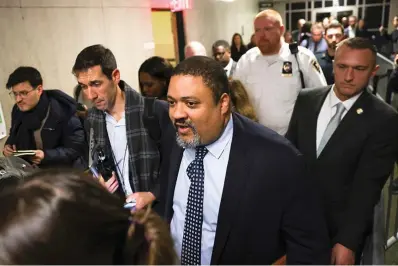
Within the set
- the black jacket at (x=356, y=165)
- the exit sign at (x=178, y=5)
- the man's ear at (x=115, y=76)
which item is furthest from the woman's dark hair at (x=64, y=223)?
the exit sign at (x=178, y=5)

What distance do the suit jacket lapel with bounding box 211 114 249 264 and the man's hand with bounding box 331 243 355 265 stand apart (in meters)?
0.77

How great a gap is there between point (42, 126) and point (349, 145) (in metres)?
2.12

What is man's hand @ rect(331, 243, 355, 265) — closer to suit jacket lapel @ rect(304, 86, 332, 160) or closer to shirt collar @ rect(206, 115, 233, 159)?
suit jacket lapel @ rect(304, 86, 332, 160)

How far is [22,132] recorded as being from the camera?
2.64 meters

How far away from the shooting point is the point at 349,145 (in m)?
1.94

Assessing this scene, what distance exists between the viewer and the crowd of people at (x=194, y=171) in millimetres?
701

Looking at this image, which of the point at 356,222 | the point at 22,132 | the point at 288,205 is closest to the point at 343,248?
the point at 356,222

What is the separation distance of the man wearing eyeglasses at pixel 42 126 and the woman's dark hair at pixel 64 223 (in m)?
2.00

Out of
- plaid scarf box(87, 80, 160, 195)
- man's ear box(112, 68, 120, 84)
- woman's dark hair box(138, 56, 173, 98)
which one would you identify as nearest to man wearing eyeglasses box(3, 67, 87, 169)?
plaid scarf box(87, 80, 160, 195)

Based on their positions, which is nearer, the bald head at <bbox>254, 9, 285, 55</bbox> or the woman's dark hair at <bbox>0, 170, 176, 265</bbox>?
the woman's dark hair at <bbox>0, 170, 176, 265</bbox>

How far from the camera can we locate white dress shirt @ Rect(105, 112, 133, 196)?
2336 mm

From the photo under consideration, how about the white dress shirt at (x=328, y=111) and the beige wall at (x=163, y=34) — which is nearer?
the white dress shirt at (x=328, y=111)

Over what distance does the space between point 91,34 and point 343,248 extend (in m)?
4.24

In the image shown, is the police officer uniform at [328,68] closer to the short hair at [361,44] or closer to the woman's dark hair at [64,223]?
the short hair at [361,44]
